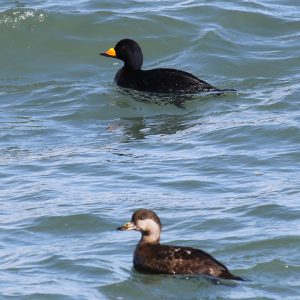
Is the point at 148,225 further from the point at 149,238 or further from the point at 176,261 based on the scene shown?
the point at 176,261

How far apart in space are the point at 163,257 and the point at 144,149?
4.59 metres

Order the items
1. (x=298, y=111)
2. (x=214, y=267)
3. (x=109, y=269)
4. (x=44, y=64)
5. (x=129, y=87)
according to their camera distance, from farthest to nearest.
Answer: (x=44, y=64) → (x=129, y=87) → (x=298, y=111) → (x=109, y=269) → (x=214, y=267)

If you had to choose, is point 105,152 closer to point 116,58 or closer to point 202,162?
point 202,162

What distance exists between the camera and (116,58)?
18.1m

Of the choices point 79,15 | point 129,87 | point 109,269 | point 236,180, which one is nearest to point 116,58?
point 129,87

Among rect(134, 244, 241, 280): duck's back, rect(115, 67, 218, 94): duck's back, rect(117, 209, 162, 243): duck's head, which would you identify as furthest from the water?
rect(117, 209, 162, 243): duck's head

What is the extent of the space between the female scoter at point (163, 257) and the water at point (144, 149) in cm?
10

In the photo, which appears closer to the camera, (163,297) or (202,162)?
(163,297)

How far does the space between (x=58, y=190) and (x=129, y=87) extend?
476 cm

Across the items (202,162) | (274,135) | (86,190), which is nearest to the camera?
(86,190)

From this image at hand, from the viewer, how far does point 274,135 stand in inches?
571

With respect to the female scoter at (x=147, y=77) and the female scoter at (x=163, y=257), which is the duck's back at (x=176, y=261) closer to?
the female scoter at (x=163, y=257)

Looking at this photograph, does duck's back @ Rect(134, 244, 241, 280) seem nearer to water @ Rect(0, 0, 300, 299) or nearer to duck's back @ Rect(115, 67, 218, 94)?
water @ Rect(0, 0, 300, 299)

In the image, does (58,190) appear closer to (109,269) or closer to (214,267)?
(109,269)
